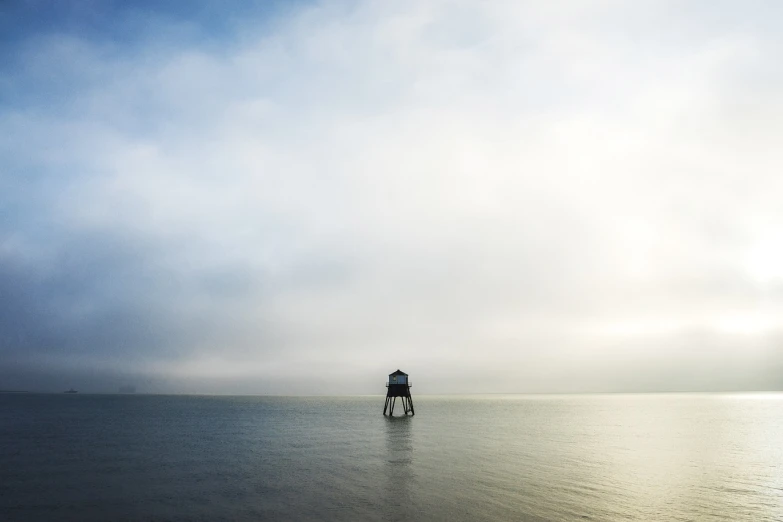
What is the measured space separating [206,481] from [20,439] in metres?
36.5

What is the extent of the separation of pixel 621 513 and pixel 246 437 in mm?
45774

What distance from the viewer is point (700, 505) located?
25.3 metres

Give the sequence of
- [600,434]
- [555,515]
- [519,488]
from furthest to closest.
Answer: [600,434], [519,488], [555,515]

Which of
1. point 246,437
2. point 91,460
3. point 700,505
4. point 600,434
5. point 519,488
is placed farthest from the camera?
point 600,434

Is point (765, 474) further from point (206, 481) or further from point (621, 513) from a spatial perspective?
point (206, 481)

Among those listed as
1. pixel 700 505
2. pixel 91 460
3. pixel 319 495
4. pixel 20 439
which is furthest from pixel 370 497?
pixel 20 439

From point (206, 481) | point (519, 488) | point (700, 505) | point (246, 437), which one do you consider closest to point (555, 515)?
point (519, 488)

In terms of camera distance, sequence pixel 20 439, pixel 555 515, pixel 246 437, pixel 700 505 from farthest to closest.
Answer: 1. pixel 246 437
2. pixel 20 439
3. pixel 700 505
4. pixel 555 515

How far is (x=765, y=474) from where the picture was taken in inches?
1374

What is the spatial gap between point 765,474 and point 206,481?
4137 cm

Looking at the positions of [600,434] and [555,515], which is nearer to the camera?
[555,515]

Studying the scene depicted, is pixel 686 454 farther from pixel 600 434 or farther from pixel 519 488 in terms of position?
pixel 519 488

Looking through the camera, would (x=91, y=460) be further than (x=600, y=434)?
No

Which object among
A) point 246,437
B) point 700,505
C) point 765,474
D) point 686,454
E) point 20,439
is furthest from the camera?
point 246,437
